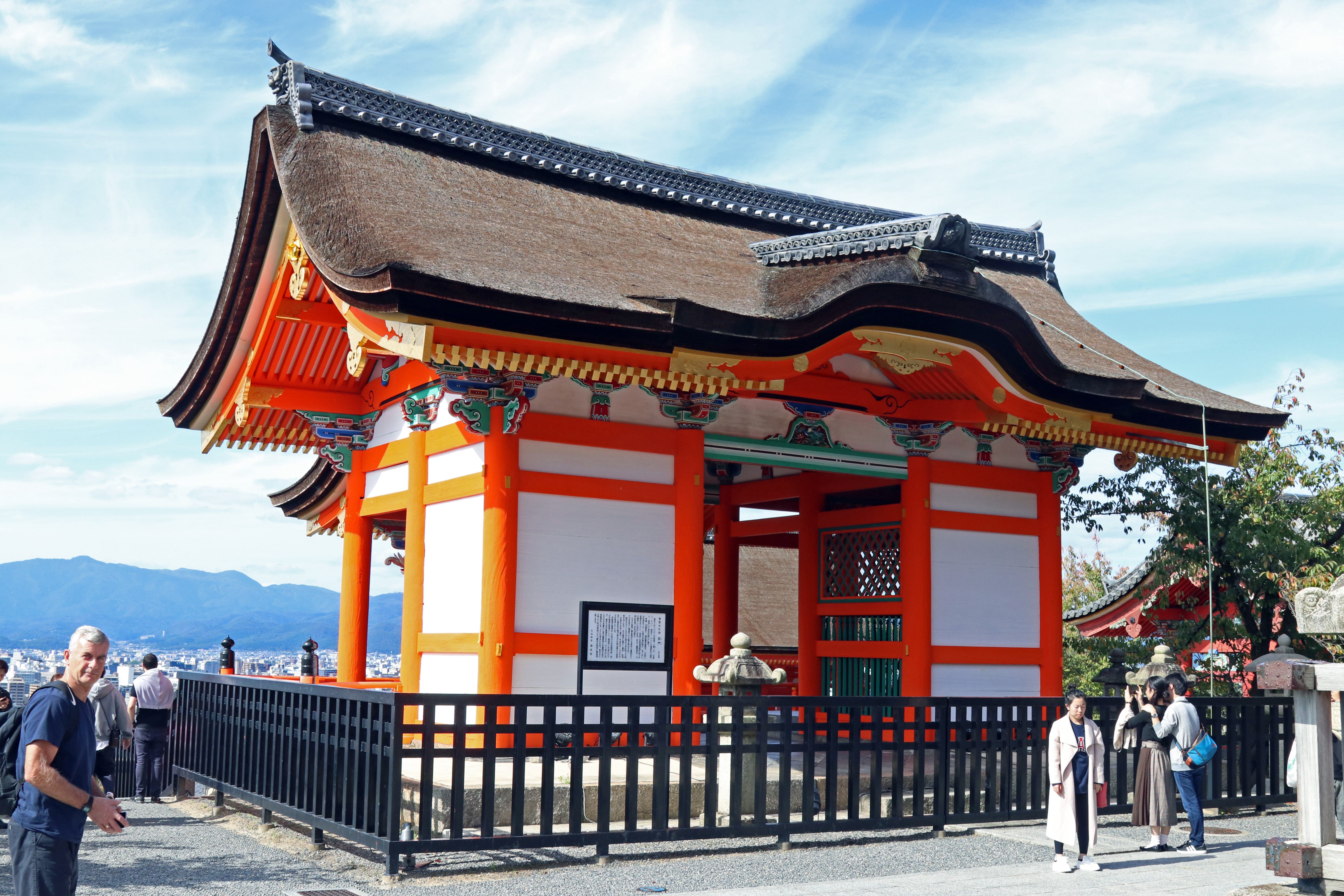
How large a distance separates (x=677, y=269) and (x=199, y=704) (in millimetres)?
6200

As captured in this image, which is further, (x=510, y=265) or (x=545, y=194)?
(x=545, y=194)

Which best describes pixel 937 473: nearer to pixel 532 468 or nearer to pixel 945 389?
pixel 945 389

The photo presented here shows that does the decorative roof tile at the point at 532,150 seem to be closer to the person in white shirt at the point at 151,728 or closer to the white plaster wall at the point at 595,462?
the white plaster wall at the point at 595,462

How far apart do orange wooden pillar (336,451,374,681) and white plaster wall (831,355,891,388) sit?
5535mm

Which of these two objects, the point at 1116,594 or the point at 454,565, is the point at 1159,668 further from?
the point at 1116,594

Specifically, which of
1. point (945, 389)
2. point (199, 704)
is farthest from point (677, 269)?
point (199, 704)

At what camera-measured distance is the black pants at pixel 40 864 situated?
4602mm

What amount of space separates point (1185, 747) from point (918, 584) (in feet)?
10.2

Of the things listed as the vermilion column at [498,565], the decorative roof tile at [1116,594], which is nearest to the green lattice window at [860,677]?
the vermilion column at [498,565]

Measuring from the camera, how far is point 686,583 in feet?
34.8

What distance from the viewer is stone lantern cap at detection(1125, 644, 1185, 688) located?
1151 cm

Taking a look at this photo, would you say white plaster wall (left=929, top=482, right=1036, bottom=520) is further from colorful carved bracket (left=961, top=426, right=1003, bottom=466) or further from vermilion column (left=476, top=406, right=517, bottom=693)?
vermilion column (left=476, top=406, right=517, bottom=693)

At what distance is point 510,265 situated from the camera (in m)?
9.68

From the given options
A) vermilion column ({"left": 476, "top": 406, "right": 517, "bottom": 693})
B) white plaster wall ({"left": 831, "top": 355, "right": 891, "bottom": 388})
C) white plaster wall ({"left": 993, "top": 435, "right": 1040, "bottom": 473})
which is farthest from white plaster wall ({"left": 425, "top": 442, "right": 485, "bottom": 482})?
white plaster wall ({"left": 993, "top": 435, "right": 1040, "bottom": 473})
